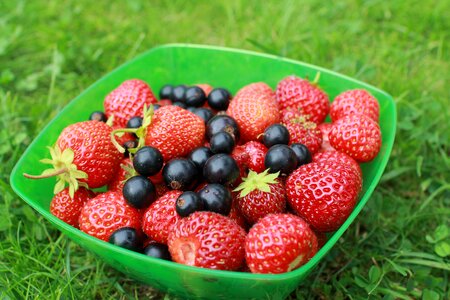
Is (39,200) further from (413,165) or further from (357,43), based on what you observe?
(357,43)

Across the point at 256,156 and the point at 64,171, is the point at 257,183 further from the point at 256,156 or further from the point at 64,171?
the point at 64,171

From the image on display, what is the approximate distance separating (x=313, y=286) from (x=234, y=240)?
67 centimetres

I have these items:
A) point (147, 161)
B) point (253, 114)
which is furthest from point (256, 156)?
point (147, 161)

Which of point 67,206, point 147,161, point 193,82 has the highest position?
point 147,161

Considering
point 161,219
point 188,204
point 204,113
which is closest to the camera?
point 188,204

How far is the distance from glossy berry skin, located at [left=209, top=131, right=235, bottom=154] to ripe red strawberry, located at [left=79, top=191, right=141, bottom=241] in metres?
0.40

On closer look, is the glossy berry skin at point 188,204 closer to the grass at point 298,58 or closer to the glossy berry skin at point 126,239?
the glossy berry skin at point 126,239

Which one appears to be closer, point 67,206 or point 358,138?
point 67,206

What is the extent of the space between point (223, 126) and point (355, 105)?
2.15 feet

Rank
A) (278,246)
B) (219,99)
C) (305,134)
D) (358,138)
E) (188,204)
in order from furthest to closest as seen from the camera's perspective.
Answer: (219,99), (305,134), (358,138), (188,204), (278,246)

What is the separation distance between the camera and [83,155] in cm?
196

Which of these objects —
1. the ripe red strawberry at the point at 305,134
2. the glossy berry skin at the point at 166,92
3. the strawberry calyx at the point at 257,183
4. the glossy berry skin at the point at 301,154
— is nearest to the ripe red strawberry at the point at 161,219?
the strawberry calyx at the point at 257,183

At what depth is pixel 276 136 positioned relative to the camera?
202 cm

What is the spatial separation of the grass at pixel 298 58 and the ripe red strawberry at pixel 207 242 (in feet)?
1.61
